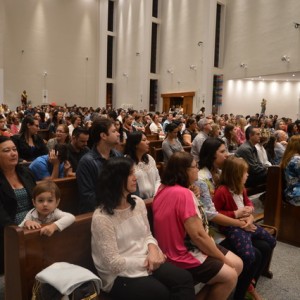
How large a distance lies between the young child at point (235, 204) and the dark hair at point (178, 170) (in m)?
0.63

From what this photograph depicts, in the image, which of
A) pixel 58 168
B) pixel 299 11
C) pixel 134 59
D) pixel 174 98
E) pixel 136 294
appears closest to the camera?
pixel 136 294

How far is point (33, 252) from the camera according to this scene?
6.77ft

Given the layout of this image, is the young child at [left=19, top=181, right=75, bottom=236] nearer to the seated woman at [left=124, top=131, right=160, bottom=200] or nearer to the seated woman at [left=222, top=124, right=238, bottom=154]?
the seated woman at [left=124, top=131, right=160, bottom=200]

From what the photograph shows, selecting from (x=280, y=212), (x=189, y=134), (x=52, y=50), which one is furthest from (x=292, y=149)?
(x=52, y=50)

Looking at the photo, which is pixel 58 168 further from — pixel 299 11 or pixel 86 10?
pixel 86 10

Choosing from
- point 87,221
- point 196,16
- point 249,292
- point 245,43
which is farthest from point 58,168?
point 196,16

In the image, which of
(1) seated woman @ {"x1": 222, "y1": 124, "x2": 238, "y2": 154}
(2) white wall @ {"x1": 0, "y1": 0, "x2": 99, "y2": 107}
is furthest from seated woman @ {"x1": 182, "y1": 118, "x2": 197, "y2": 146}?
(2) white wall @ {"x1": 0, "y1": 0, "x2": 99, "y2": 107}

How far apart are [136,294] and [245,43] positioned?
1815 centimetres

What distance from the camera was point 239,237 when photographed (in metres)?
2.91

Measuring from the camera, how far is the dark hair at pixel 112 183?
2.25 meters

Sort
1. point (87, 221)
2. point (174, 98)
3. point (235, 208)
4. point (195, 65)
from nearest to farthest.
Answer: point (87, 221) < point (235, 208) < point (195, 65) < point (174, 98)

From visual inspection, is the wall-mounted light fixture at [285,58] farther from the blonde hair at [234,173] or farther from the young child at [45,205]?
the young child at [45,205]

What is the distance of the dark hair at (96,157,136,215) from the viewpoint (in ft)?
7.39

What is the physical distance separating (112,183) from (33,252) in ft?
2.02
